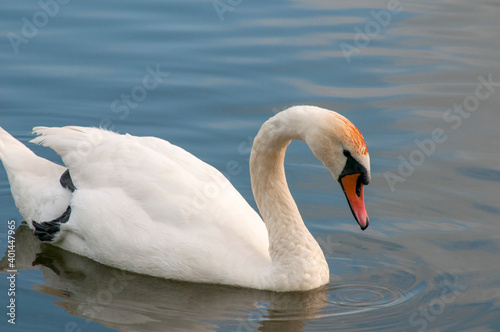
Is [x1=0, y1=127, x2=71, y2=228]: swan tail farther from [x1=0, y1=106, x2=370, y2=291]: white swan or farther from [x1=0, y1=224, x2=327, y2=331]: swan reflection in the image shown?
[x1=0, y1=224, x2=327, y2=331]: swan reflection

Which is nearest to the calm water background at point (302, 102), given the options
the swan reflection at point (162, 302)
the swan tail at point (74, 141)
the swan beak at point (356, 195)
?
the swan reflection at point (162, 302)

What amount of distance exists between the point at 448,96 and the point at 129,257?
550cm

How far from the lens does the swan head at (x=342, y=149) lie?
7086 millimetres

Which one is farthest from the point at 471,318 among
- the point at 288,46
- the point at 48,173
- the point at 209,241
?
the point at 288,46

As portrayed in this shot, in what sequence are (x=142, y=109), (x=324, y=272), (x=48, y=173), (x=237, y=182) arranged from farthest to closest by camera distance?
(x=142, y=109) → (x=237, y=182) → (x=48, y=173) → (x=324, y=272)

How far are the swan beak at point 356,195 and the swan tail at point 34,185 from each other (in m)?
2.78

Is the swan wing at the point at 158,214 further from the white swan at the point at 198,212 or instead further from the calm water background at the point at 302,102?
the calm water background at the point at 302,102

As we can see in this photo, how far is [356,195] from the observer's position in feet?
24.1

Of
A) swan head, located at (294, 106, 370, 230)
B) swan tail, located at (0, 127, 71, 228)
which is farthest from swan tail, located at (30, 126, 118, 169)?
swan head, located at (294, 106, 370, 230)

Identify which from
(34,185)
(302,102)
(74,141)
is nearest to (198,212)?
(74,141)

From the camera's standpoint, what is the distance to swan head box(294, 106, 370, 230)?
709 cm

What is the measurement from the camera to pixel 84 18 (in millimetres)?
13523

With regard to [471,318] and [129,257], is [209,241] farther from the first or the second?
[471,318]

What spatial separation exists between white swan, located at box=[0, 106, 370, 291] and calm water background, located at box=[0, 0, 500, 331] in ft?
0.61
